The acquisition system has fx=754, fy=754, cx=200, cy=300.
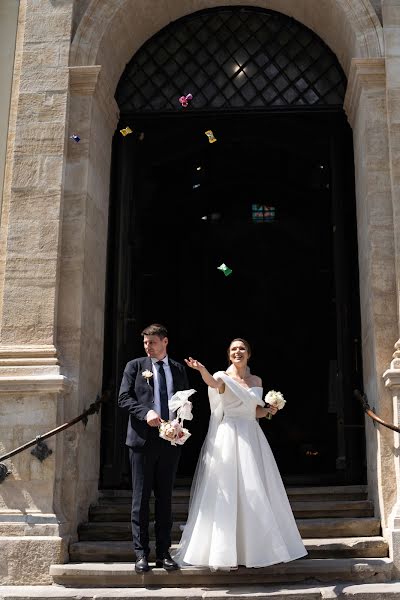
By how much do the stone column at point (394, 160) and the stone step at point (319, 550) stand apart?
181 millimetres

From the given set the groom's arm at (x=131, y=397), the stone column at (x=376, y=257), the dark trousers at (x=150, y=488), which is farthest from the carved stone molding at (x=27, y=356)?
the stone column at (x=376, y=257)

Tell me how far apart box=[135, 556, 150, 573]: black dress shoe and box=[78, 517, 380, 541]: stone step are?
2.69 ft

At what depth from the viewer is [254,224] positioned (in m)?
16.1

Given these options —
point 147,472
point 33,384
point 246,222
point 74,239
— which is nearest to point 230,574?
point 147,472

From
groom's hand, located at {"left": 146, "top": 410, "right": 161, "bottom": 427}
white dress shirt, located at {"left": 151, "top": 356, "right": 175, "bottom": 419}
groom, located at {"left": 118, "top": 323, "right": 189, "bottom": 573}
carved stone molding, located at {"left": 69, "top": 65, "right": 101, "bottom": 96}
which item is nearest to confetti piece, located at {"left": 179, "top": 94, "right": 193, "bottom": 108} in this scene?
carved stone molding, located at {"left": 69, "top": 65, "right": 101, "bottom": 96}

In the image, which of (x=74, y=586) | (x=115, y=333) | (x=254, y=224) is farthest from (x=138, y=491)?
(x=254, y=224)

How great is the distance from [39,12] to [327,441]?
1017 cm

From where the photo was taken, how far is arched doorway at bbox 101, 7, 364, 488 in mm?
8109

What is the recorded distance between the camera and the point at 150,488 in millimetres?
5637

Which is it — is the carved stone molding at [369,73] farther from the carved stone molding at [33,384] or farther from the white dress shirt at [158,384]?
the carved stone molding at [33,384]

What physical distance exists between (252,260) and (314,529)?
33.0ft

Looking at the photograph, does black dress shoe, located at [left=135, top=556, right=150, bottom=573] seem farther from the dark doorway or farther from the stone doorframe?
the dark doorway


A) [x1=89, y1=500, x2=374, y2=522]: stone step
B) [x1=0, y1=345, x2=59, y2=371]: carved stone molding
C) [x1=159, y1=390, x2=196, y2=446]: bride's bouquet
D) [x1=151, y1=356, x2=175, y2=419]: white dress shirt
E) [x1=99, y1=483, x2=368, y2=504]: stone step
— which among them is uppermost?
[x1=0, y1=345, x2=59, y2=371]: carved stone molding

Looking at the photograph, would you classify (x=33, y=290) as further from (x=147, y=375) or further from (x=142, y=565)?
(x=142, y=565)
